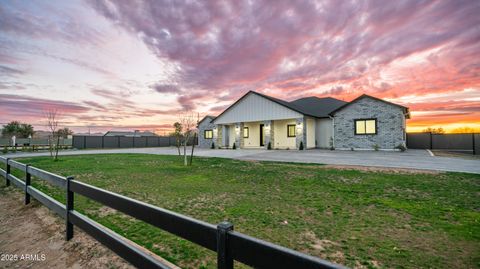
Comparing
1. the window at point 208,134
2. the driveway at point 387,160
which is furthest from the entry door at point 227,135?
the driveway at point 387,160

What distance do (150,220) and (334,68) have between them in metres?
20.2

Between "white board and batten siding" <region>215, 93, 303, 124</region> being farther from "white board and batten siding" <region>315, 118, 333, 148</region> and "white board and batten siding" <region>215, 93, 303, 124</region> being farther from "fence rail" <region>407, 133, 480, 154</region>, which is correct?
"fence rail" <region>407, 133, 480, 154</region>

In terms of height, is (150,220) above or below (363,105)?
below

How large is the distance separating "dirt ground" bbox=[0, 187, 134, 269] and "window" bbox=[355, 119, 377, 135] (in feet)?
68.6

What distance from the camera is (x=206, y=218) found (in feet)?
13.3

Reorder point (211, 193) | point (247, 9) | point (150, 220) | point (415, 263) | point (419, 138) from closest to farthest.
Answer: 1. point (150, 220)
2. point (415, 263)
3. point (211, 193)
4. point (247, 9)
5. point (419, 138)

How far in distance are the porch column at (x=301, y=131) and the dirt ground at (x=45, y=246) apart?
19676 mm

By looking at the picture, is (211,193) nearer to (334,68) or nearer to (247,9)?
(247,9)

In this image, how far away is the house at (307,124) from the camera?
17.9 metres

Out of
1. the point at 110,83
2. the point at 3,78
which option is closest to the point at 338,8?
the point at 110,83

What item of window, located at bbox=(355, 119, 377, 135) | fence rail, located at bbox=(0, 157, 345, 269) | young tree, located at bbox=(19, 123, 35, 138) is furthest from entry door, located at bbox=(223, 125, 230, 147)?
young tree, located at bbox=(19, 123, 35, 138)

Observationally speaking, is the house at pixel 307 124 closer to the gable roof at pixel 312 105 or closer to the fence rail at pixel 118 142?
the gable roof at pixel 312 105

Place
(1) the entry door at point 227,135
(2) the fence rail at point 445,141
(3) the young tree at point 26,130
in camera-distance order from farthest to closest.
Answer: (3) the young tree at point 26,130 → (1) the entry door at point 227,135 → (2) the fence rail at point 445,141

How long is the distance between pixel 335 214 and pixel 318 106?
78.3ft
